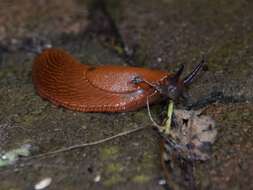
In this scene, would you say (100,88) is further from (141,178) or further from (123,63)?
(141,178)

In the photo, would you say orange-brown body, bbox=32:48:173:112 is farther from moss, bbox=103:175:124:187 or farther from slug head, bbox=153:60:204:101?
moss, bbox=103:175:124:187

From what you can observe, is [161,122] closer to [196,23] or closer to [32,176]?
[32,176]

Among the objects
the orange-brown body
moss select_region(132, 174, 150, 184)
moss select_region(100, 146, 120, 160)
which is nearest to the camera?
moss select_region(132, 174, 150, 184)

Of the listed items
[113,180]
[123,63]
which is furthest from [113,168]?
[123,63]

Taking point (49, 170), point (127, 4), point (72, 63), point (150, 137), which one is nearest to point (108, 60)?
point (72, 63)

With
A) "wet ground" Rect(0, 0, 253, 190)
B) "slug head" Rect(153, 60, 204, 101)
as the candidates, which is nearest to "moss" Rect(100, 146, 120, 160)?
"wet ground" Rect(0, 0, 253, 190)

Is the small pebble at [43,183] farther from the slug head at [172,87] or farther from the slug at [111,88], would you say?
the slug head at [172,87]

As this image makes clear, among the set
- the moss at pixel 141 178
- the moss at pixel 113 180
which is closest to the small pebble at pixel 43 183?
the moss at pixel 113 180
